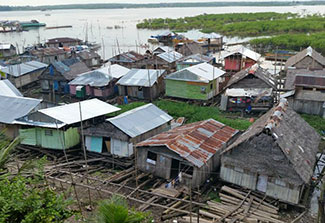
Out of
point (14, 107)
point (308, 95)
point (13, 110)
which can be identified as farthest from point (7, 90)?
point (308, 95)

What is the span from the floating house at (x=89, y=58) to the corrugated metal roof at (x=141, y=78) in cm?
1379

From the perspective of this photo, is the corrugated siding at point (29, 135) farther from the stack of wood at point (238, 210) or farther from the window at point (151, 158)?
the stack of wood at point (238, 210)

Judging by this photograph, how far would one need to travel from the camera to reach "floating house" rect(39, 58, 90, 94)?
95.1 feet

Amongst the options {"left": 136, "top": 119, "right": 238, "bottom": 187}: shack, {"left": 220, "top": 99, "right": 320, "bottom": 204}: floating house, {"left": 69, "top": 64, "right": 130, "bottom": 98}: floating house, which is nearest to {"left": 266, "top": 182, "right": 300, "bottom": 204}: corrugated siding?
{"left": 220, "top": 99, "right": 320, "bottom": 204}: floating house

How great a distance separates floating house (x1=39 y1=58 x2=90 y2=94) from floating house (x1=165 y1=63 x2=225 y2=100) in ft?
31.6

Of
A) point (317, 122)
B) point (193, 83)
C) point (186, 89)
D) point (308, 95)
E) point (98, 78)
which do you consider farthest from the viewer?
point (98, 78)

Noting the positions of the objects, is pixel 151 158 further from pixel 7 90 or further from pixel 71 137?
pixel 7 90

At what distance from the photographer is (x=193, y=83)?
2497cm

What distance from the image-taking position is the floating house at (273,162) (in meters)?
12.2

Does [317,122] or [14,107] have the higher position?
[14,107]

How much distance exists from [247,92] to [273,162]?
11.3m

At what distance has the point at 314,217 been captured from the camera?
12.2 meters

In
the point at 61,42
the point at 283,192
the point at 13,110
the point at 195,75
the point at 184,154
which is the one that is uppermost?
the point at 61,42

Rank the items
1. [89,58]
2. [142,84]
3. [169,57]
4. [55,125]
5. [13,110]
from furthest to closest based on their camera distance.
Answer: [89,58]
[169,57]
[142,84]
[13,110]
[55,125]
